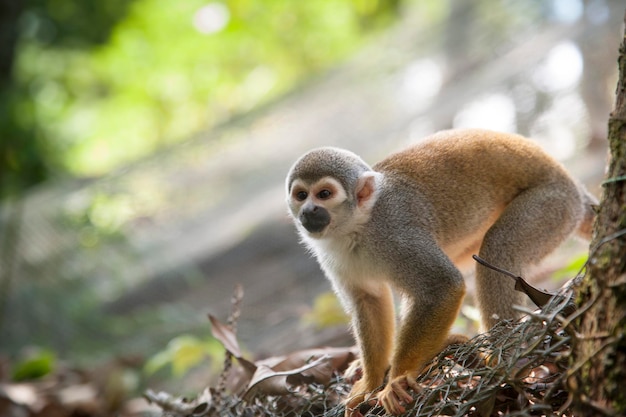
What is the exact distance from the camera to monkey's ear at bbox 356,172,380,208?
9.41 feet

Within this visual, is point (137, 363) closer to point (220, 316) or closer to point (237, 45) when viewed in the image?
point (220, 316)

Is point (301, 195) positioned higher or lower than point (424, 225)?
higher

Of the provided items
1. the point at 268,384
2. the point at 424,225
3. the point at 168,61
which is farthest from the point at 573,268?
the point at 168,61

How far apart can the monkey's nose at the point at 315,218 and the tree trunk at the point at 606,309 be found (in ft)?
4.15

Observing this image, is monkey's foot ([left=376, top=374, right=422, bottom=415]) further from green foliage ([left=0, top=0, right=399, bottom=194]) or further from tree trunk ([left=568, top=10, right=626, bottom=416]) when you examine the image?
green foliage ([left=0, top=0, right=399, bottom=194])

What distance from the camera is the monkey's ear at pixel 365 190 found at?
287cm

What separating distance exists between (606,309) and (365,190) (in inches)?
56.0

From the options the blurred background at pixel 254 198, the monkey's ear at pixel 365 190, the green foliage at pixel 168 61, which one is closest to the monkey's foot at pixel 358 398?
the monkey's ear at pixel 365 190

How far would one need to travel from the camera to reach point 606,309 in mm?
1581

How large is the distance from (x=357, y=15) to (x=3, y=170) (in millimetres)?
6903

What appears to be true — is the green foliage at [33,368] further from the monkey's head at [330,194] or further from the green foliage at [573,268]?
the green foliage at [573,268]

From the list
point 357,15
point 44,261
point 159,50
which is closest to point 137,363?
point 44,261

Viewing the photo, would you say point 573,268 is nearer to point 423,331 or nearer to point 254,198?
point 423,331

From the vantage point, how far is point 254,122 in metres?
6.75
